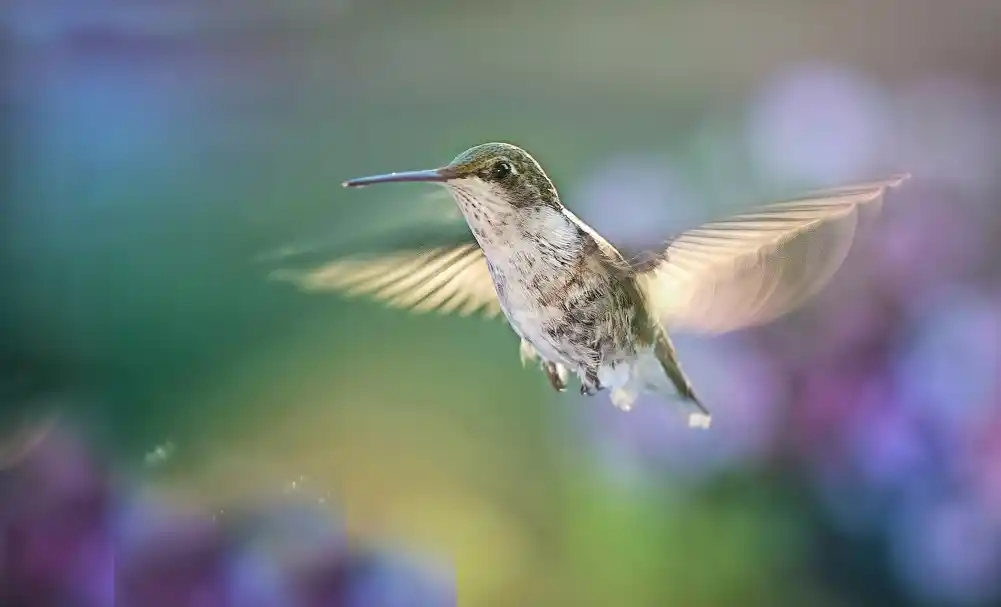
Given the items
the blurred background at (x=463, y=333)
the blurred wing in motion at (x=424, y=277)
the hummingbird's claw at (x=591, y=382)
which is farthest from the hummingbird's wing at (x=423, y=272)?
the blurred background at (x=463, y=333)

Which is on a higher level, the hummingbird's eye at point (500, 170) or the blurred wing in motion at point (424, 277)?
the hummingbird's eye at point (500, 170)

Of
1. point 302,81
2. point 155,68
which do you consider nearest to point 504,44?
point 302,81

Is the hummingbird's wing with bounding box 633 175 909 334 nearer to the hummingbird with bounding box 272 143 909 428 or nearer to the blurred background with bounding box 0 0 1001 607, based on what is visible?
the hummingbird with bounding box 272 143 909 428

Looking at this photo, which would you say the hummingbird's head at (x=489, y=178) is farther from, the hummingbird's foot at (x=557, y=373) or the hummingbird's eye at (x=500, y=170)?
the hummingbird's foot at (x=557, y=373)

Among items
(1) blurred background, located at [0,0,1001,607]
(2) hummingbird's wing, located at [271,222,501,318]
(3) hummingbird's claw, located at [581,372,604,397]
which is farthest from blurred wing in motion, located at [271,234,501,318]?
(1) blurred background, located at [0,0,1001,607]

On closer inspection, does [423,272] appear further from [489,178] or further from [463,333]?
[463,333]

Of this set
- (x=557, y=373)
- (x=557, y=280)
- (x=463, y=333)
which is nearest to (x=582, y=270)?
(x=557, y=280)

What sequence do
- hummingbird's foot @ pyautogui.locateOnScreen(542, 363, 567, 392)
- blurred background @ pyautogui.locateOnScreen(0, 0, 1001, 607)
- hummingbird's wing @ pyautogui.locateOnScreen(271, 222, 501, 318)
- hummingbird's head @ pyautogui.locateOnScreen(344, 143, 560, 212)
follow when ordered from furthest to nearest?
blurred background @ pyautogui.locateOnScreen(0, 0, 1001, 607) < hummingbird's foot @ pyautogui.locateOnScreen(542, 363, 567, 392) < hummingbird's wing @ pyautogui.locateOnScreen(271, 222, 501, 318) < hummingbird's head @ pyautogui.locateOnScreen(344, 143, 560, 212)

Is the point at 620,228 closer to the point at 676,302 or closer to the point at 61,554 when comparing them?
the point at 676,302
